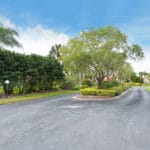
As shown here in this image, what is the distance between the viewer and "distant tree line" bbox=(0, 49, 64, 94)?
74.6 ft

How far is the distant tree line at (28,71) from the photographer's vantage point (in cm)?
2275

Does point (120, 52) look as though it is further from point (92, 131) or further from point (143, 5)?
point (92, 131)

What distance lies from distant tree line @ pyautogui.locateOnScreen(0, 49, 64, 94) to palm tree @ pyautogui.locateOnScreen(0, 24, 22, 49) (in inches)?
52.2

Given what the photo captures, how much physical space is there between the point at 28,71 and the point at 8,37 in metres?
4.74

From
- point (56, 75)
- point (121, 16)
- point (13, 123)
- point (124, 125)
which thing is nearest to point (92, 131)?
point (124, 125)

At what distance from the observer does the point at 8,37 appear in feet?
78.1

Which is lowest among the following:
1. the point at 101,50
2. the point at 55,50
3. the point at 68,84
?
the point at 68,84

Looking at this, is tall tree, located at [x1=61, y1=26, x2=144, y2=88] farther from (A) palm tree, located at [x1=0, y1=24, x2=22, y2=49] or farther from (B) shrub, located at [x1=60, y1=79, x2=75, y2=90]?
(B) shrub, located at [x1=60, y1=79, x2=75, y2=90]

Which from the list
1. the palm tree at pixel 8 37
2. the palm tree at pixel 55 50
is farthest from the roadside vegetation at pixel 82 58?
the palm tree at pixel 55 50

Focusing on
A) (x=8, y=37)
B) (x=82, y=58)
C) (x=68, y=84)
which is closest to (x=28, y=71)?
(x=8, y=37)

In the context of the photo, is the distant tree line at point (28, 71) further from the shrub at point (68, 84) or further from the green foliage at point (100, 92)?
the green foliage at point (100, 92)

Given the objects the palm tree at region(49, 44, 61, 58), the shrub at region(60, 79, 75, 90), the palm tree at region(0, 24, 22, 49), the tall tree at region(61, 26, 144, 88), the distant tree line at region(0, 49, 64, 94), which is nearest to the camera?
the tall tree at region(61, 26, 144, 88)

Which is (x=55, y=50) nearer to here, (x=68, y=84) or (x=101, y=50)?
(x=68, y=84)

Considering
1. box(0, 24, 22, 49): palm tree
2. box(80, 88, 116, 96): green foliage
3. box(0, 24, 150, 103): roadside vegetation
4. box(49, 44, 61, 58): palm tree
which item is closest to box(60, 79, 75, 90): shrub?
box(0, 24, 150, 103): roadside vegetation
